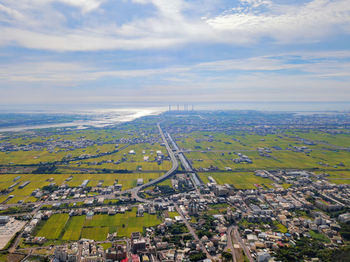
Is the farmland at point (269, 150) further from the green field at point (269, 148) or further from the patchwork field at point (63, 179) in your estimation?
the patchwork field at point (63, 179)

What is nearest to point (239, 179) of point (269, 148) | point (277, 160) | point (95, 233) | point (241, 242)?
point (277, 160)

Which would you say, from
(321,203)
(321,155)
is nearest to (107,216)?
A: (321,203)

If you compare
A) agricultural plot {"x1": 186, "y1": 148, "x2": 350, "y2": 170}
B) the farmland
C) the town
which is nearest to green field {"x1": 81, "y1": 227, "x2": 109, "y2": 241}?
the town

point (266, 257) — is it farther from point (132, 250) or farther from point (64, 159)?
point (64, 159)

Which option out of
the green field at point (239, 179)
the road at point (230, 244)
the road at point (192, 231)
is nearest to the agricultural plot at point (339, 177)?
the green field at point (239, 179)

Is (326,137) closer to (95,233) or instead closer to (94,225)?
(94,225)

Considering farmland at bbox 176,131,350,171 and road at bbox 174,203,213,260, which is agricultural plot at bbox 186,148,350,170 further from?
road at bbox 174,203,213,260
